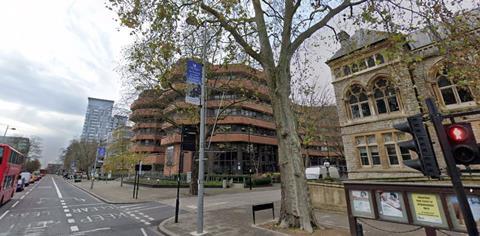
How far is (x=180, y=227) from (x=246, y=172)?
3100 cm

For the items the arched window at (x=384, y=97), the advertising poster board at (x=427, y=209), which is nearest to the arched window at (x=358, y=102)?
the arched window at (x=384, y=97)

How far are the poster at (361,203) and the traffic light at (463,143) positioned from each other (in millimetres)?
3935

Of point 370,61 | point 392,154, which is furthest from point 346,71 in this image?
point 392,154

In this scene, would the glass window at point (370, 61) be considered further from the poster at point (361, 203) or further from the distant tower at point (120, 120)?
the distant tower at point (120, 120)

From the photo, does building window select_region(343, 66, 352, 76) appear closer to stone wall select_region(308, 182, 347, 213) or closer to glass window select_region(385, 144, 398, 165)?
glass window select_region(385, 144, 398, 165)

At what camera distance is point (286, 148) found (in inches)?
328

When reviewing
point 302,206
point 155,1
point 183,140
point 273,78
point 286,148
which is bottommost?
point 302,206

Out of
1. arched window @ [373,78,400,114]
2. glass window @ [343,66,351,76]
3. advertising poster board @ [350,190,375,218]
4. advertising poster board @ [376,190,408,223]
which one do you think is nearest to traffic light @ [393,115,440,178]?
advertising poster board @ [376,190,408,223]

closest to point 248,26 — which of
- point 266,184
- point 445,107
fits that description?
point 445,107

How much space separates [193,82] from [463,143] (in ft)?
25.0

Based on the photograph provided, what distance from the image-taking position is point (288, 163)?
8.20 m

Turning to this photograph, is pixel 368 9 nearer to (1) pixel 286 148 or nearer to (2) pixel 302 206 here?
(1) pixel 286 148

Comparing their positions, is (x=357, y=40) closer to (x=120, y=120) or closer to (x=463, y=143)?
(x=463, y=143)

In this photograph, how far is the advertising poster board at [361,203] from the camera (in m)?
6.36
